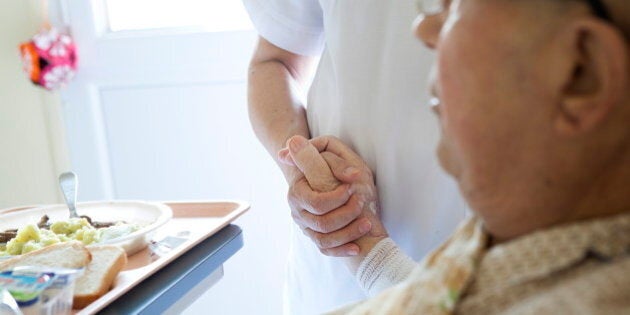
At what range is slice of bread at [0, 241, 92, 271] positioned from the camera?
0.73 meters

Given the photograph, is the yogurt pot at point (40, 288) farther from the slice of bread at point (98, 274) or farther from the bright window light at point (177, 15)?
the bright window light at point (177, 15)

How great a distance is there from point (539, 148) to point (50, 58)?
1631 millimetres

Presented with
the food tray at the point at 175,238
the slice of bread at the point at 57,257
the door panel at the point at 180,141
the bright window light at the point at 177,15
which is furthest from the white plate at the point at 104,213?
the bright window light at the point at 177,15

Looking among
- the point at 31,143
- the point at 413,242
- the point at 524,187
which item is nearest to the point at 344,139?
the point at 413,242

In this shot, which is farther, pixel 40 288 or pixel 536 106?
pixel 40 288

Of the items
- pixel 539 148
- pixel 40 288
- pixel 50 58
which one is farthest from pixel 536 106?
pixel 50 58

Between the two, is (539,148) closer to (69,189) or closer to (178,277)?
(178,277)

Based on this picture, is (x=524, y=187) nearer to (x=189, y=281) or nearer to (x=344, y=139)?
(x=344, y=139)

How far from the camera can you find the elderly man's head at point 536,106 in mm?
269

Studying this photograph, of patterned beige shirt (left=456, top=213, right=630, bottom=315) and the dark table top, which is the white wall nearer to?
the dark table top

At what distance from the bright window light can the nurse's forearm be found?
710 mm

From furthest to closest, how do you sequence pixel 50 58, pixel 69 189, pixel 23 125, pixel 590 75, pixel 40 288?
1. pixel 23 125
2. pixel 50 58
3. pixel 69 189
4. pixel 40 288
5. pixel 590 75

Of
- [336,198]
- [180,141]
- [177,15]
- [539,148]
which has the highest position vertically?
[177,15]

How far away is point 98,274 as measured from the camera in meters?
0.69
